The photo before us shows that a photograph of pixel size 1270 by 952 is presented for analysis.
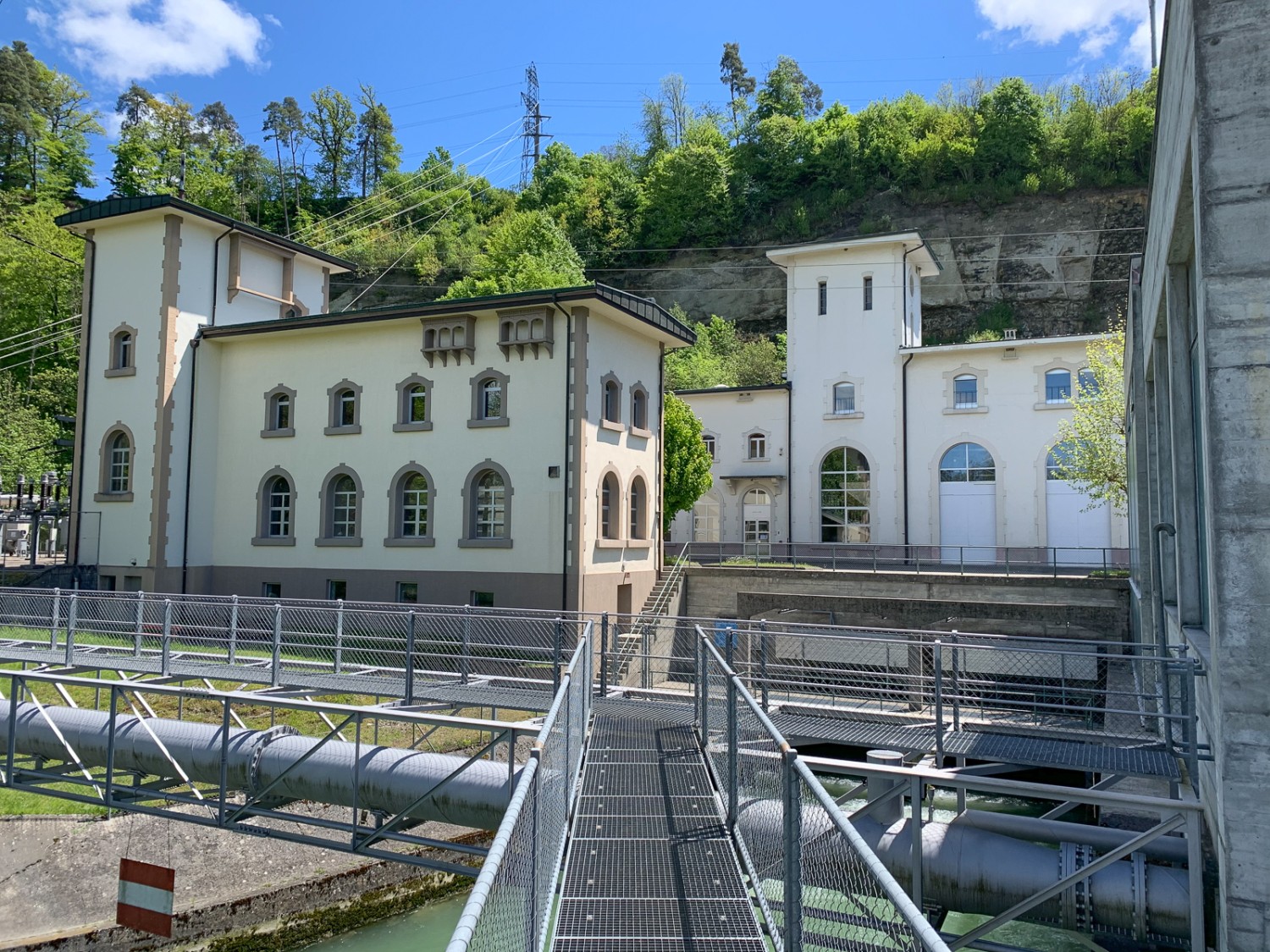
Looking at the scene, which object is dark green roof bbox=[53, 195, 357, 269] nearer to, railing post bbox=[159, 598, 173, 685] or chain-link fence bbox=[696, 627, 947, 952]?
railing post bbox=[159, 598, 173, 685]

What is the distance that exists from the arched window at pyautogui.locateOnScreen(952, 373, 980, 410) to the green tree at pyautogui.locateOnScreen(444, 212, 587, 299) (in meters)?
24.6

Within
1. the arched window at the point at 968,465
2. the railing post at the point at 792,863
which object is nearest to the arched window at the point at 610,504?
the arched window at the point at 968,465

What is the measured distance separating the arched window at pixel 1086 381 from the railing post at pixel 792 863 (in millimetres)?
31427

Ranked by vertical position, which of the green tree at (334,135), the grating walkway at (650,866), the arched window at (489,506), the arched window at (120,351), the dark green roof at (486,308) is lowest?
the grating walkway at (650,866)

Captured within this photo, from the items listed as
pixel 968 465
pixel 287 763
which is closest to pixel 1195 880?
pixel 287 763

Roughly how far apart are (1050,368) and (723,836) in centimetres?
3107

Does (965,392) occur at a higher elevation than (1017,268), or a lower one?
lower

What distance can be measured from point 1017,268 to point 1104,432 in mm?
35034

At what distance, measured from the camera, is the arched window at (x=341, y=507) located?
26.6 m

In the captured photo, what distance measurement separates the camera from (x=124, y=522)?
27281 millimetres

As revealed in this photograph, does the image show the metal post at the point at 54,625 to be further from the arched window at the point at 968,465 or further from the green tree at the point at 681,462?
the arched window at the point at 968,465

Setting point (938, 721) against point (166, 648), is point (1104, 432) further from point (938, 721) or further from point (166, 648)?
point (166, 648)

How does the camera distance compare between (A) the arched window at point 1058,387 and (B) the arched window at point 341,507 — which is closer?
(B) the arched window at point 341,507

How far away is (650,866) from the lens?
253 inches
